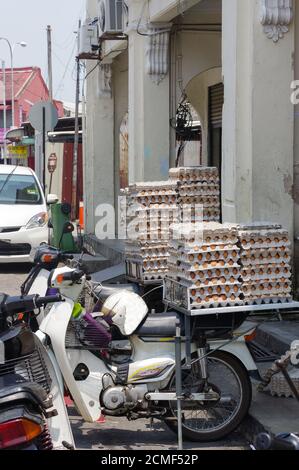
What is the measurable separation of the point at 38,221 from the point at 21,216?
1.02 ft

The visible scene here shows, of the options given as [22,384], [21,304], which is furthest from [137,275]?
[22,384]

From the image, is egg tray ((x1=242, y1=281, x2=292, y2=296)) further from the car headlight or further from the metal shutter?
the metal shutter

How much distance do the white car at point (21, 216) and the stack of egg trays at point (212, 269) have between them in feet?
27.3

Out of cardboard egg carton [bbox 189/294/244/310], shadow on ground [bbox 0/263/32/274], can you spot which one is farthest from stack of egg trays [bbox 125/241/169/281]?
shadow on ground [bbox 0/263/32/274]

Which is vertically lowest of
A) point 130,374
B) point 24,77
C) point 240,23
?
point 130,374

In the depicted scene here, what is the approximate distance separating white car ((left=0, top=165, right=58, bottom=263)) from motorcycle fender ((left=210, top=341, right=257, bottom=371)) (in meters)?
8.42

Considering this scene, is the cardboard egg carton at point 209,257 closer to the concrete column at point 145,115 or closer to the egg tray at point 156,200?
the egg tray at point 156,200

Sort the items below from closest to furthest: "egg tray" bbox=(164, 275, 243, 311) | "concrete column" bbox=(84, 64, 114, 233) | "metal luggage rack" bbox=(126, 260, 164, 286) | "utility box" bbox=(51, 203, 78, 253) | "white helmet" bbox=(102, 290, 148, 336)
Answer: "white helmet" bbox=(102, 290, 148, 336)
"egg tray" bbox=(164, 275, 243, 311)
"metal luggage rack" bbox=(126, 260, 164, 286)
"utility box" bbox=(51, 203, 78, 253)
"concrete column" bbox=(84, 64, 114, 233)

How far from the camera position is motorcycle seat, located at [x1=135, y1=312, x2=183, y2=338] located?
5598 millimetres

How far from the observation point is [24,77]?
62.8 metres

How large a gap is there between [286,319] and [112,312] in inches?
138
